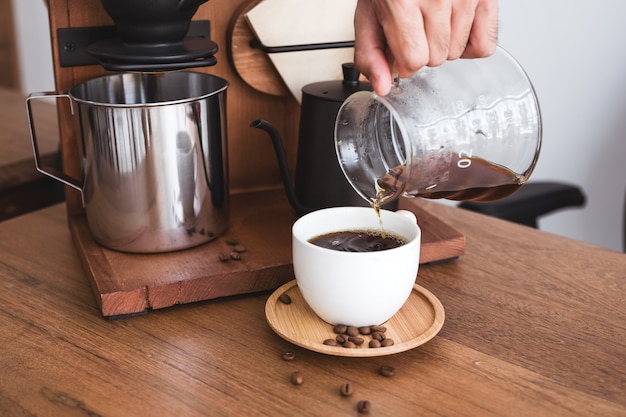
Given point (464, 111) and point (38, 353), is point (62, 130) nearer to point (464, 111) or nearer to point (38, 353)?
point (38, 353)

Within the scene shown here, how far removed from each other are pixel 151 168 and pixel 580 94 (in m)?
1.67

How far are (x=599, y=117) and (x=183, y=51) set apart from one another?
168 cm

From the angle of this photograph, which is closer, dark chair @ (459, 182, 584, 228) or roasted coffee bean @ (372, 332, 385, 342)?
roasted coffee bean @ (372, 332, 385, 342)

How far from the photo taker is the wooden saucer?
0.89 metres

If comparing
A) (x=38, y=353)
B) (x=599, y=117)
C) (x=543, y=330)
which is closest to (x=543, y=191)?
(x=543, y=330)

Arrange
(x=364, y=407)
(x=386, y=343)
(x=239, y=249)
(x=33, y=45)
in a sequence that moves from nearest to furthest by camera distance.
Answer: (x=364, y=407)
(x=386, y=343)
(x=239, y=249)
(x=33, y=45)

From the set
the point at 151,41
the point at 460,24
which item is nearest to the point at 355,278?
the point at 460,24

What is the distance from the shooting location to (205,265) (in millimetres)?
1085

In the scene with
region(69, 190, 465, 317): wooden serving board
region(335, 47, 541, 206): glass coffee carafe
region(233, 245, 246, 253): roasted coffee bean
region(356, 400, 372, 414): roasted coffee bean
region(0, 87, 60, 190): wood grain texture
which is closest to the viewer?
region(356, 400, 372, 414): roasted coffee bean

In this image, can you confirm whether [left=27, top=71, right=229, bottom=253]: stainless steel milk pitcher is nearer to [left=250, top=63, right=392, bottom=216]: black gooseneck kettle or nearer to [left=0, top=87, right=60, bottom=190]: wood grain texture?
[left=250, top=63, right=392, bottom=216]: black gooseneck kettle

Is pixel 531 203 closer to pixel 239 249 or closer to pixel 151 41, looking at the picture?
pixel 239 249

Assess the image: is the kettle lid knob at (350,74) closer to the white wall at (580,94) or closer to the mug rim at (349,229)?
the mug rim at (349,229)

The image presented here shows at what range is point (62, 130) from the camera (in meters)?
1.24

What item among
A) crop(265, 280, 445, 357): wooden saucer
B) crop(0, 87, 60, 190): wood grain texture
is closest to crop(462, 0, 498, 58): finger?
crop(265, 280, 445, 357): wooden saucer
